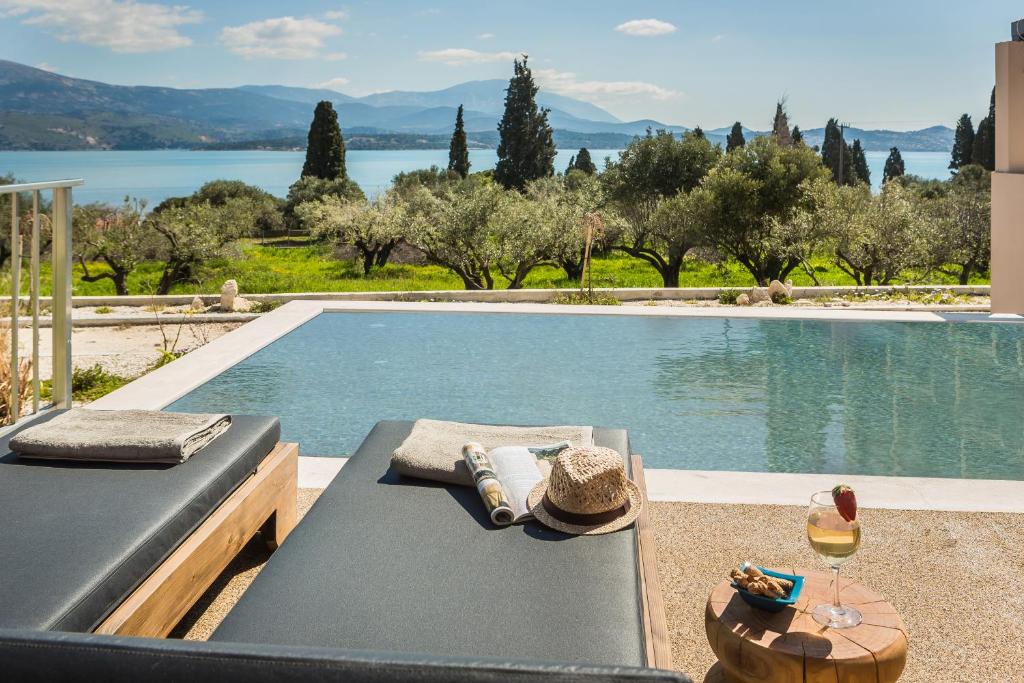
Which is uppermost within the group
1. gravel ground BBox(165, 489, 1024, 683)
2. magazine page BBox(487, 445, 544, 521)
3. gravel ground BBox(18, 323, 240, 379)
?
magazine page BBox(487, 445, 544, 521)

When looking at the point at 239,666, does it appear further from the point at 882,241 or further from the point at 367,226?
the point at 367,226

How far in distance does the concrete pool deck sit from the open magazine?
93 cm

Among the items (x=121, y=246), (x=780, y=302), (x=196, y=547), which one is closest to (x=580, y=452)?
(x=196, y=547)

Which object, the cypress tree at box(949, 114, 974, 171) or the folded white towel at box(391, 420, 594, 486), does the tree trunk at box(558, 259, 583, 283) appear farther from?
the cypress tree at box(949, 114, 974, 171)

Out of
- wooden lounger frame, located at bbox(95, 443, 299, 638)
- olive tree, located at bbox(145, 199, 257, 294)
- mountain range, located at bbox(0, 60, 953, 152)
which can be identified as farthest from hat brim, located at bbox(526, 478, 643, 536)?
mountain range, located at bbox(0, 60, 953, 152)

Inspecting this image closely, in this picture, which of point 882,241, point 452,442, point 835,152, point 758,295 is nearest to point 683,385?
point 452,442

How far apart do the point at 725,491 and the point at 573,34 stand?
79782 mm

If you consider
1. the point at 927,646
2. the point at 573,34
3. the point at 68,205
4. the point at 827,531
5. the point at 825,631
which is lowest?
the point at 927,646

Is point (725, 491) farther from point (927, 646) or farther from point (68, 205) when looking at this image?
point (68, 205)

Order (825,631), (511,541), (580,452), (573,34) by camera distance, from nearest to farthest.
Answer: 1. (825,631)
2. (511,541)
3. (580,452)
4. (573,34)

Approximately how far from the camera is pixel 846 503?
188 cm

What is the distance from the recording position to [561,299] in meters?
11.2

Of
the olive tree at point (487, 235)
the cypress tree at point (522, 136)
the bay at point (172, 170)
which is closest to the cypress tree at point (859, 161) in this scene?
the bay at point (172, 170)

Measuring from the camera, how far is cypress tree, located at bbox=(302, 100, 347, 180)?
2912 centimetres
